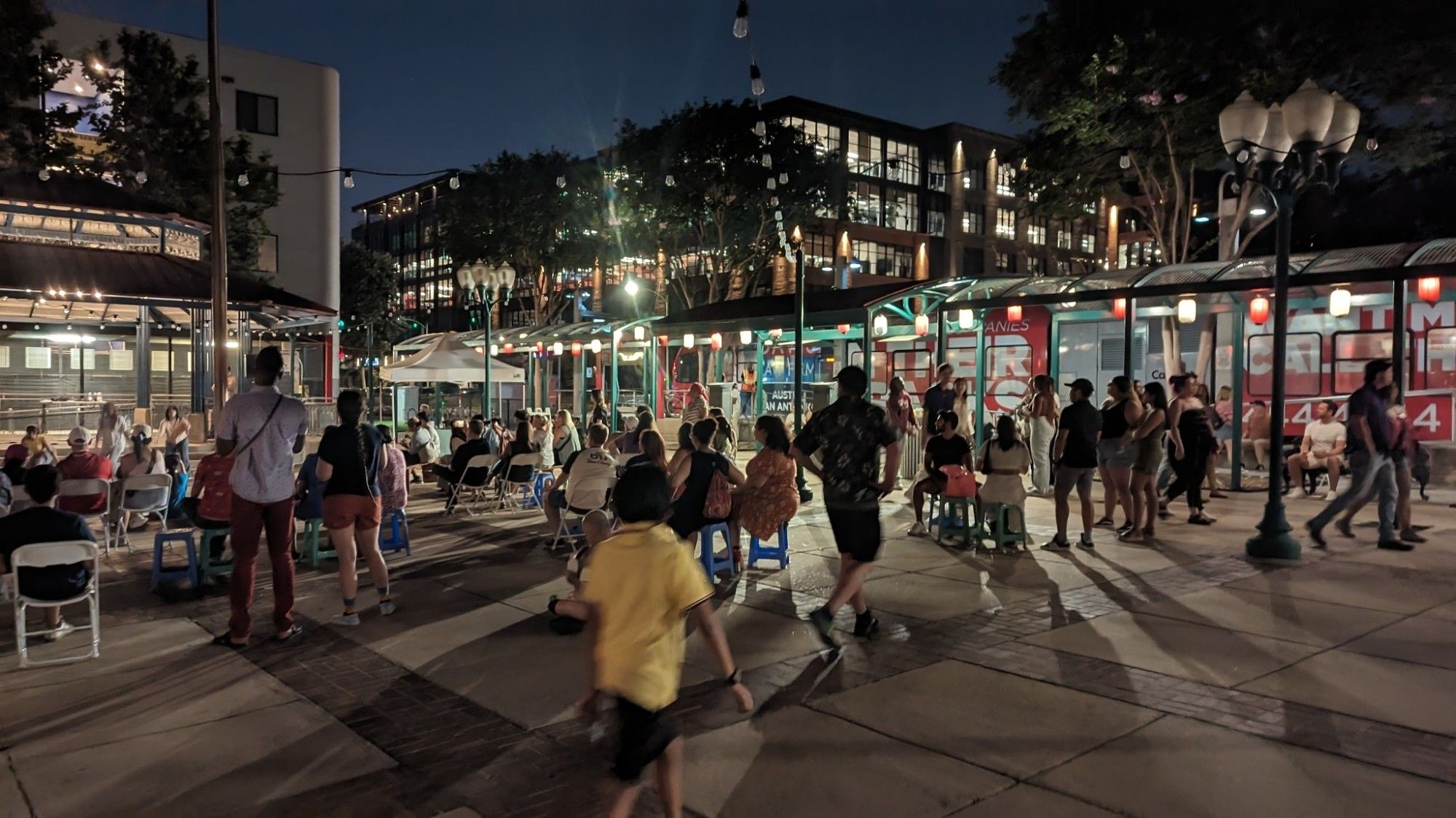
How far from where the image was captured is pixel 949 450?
916 centimetres

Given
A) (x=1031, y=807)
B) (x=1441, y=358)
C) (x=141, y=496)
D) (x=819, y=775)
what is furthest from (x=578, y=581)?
(x=1441, y=358)

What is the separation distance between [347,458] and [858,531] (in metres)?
3.39

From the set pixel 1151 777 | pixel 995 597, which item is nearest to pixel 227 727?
pixel 1151 777

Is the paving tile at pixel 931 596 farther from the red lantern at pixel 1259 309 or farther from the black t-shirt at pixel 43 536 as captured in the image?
the red lantern at pixel 1259 309

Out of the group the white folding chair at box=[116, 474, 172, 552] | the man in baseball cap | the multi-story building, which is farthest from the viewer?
the multi-story building

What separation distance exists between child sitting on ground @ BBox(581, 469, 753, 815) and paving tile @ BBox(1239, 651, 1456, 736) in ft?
11.4

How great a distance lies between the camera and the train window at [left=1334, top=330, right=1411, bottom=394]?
51.1ft

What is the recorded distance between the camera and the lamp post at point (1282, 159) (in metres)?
8.67

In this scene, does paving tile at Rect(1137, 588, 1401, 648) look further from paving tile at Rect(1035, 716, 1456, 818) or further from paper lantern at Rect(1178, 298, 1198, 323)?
paper lantern at Rect(1178, 298, 1198, 323)

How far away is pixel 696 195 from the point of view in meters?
31.2

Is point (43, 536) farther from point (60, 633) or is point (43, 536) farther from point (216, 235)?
point (216, 235)

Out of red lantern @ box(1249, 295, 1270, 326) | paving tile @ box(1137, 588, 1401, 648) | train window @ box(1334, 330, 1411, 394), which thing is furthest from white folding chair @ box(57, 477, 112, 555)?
train window @ box(1334, 330, 1411, 394)

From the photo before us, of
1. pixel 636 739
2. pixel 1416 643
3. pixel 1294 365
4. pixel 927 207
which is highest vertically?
pixel 927 207

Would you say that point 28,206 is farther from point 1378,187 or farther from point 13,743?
point 1378,187
